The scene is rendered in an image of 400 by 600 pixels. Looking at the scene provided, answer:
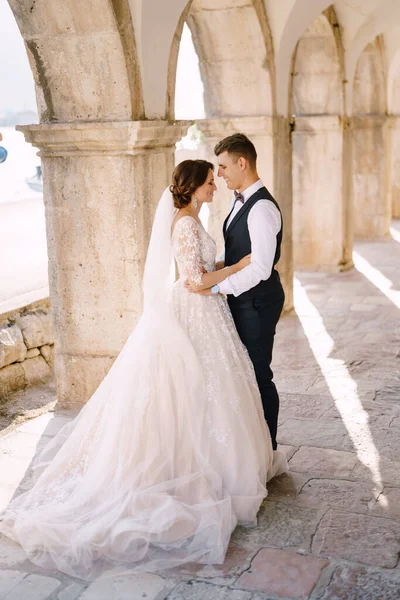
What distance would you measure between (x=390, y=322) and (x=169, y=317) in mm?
4024

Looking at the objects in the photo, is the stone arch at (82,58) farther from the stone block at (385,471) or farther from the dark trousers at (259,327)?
the stone block at (385,471)

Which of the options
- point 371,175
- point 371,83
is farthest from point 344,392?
point 371,83

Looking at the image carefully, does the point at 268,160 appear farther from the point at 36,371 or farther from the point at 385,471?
the point at 385,471

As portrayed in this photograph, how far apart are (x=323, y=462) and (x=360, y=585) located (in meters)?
1.18

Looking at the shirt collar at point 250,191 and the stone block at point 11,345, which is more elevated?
the shirt collar at point 250,191

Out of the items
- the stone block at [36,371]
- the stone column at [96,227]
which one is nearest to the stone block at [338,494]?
the stone column at [96,227]

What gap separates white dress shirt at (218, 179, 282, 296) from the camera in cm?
337

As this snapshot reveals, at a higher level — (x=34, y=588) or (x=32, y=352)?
→ (x=34, y=588)

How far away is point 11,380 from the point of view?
5840 millimetres

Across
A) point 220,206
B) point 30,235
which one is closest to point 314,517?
point 220,206

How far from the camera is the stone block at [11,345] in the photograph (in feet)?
18.8

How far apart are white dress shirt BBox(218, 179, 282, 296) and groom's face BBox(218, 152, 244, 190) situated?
17cm

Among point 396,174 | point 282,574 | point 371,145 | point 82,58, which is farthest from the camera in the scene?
point 396,174

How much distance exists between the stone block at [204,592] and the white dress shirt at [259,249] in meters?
1.30
